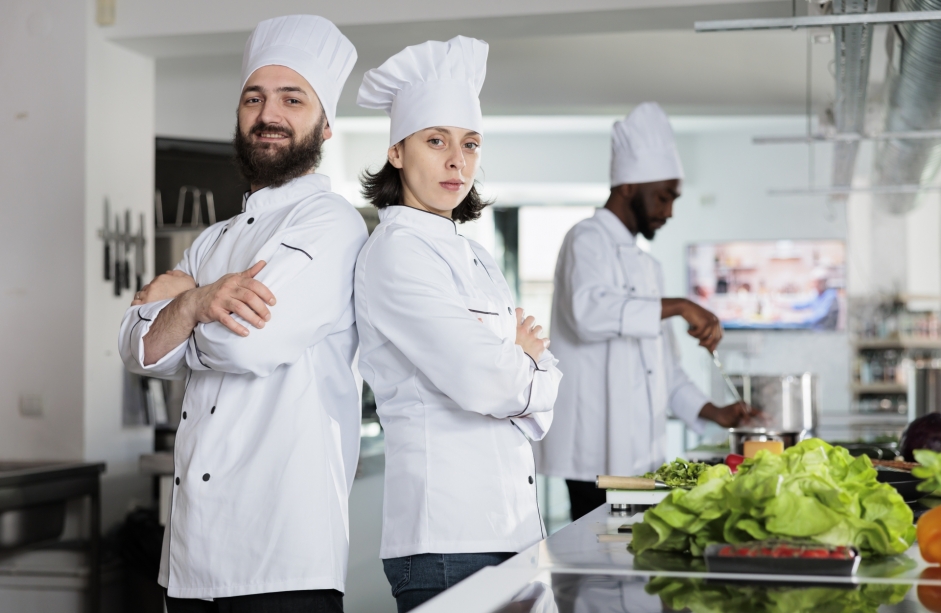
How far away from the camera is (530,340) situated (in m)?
1.57

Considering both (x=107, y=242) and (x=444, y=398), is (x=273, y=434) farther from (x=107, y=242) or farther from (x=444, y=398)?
(x=107, y=242)

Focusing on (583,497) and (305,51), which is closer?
(305,51)

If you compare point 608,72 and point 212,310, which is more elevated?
point 608,72

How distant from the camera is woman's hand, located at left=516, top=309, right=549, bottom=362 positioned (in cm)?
156

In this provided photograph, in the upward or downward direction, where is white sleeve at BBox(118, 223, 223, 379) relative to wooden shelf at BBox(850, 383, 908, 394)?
upward

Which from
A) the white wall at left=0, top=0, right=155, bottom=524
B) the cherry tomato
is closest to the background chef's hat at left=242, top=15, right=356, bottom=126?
the cherry tomato

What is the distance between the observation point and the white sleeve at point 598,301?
8.42 feet

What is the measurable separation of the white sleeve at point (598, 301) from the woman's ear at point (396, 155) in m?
1.06

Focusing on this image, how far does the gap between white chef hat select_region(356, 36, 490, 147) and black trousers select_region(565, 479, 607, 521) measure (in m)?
1.19

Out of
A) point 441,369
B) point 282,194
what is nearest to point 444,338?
point 441,369

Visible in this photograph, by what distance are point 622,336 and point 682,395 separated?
365 millimetres

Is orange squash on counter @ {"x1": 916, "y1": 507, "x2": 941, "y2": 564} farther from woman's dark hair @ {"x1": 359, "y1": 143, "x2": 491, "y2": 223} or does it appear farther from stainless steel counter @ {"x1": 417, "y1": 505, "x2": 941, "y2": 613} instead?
woman's dark hair @ {"x1": 359, "y1": 143, "x2": 491, "y2": 223}

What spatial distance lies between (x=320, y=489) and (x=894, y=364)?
23.5 feet

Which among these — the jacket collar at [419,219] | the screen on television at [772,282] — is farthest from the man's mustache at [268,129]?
the screen on television at [772,282]
